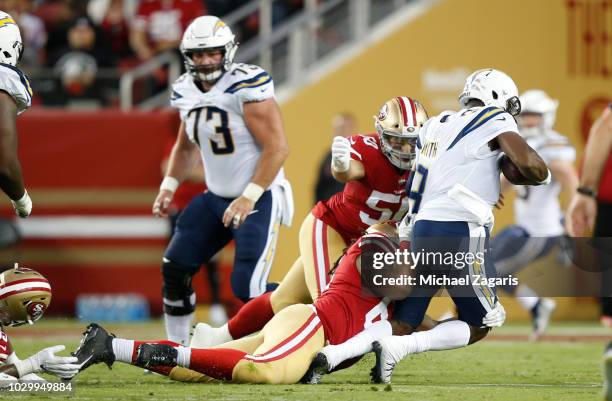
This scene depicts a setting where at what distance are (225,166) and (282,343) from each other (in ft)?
5.89

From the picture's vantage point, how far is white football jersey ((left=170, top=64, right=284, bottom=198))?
6805 millimetres

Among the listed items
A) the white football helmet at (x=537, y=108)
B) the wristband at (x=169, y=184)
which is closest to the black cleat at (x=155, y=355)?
the wristband at (x=169, y=184)

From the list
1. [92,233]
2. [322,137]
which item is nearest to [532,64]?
[322,137]

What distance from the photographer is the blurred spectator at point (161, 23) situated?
38.9 feet

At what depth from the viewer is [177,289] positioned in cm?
680

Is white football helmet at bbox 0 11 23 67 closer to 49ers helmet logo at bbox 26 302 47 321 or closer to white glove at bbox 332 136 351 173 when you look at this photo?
49ers helmet logo at bbox 26 302 47 321

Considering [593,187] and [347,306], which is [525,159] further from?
[593,187]

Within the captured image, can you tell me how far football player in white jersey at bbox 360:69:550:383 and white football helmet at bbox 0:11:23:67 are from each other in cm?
194

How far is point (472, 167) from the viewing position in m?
5.69

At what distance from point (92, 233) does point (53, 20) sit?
2609 mm

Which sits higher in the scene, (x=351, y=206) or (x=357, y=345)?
(x=351, y=206)

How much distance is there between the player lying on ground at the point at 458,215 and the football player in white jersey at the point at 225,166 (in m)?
1.16

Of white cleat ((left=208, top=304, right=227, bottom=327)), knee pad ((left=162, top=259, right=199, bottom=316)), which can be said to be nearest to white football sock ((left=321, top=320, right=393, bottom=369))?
knee pad ((left=162, top=259, right=199, bottom=316))

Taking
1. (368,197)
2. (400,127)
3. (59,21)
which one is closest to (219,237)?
(368,197)
